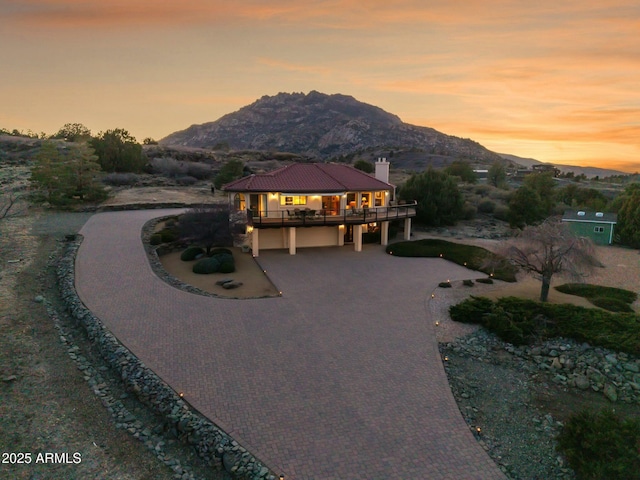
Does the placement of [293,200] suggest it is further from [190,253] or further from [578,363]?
Result: [578,363]

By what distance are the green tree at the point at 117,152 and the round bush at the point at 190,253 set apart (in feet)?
139

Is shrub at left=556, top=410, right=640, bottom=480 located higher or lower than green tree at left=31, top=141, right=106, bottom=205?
lower

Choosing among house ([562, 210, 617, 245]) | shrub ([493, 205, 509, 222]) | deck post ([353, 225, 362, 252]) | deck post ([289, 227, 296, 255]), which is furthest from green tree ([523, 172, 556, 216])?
deck post ([289, 227, 296, 255])

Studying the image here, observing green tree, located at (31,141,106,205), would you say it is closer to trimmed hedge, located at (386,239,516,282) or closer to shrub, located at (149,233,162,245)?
shrub, located at (149,233,162,245)

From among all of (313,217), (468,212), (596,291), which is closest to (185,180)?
(313,217)

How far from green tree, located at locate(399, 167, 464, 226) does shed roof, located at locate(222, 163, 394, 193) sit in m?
7.79

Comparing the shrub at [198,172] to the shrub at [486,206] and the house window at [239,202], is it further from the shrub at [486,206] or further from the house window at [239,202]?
the shrub at [486,206]

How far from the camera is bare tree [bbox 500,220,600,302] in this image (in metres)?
20.2

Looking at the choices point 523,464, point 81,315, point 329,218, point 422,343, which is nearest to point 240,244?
point 329,218

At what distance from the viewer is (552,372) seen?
47.8 ft

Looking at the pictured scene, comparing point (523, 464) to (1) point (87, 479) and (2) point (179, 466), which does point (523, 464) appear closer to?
(2) point (179, 466)

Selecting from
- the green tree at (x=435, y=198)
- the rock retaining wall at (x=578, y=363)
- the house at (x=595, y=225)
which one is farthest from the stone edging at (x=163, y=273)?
the house at (x=595, y=225)

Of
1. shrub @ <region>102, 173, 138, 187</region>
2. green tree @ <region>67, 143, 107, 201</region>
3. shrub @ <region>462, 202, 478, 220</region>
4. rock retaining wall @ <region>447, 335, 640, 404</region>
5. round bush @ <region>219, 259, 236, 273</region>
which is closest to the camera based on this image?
rock retaining wall @ <region>447, 335, 640, 404</region>

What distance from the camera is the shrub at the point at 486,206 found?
51.2 m
